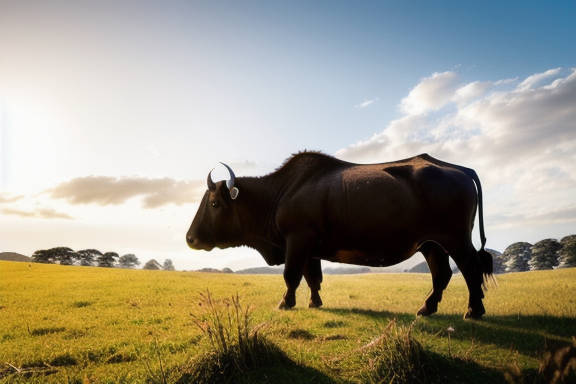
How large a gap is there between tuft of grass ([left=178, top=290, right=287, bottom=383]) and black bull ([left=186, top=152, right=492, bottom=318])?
3361mm

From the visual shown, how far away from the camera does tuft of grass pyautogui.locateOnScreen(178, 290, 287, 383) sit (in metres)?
4.43

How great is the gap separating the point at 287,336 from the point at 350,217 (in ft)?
8.78

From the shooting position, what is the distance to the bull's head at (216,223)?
9.41m

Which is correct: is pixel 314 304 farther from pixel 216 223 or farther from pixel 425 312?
pixel 216 223

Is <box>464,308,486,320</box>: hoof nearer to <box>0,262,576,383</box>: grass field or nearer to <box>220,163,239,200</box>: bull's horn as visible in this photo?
<box>0,262,576,383</box>: grass field

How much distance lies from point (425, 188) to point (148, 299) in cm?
858

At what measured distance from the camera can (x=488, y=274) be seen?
7.41 metres

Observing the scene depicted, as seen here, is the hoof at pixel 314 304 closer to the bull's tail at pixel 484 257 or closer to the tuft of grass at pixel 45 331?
the bull's tail at pixel 484 257

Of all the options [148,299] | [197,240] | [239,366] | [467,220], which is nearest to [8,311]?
[148,299]

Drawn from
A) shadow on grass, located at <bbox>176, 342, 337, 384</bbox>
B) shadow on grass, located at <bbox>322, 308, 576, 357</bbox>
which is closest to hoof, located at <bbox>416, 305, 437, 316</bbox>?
shadow on grass, located at <bbox>322, 308, 576, 357</bbox>

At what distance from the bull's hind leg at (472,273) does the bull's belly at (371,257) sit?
2.90 ft

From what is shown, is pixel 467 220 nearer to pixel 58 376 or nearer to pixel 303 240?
pixel 303 240

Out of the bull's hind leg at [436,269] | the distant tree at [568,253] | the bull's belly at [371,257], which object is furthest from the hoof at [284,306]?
the distant tree at [568,253]

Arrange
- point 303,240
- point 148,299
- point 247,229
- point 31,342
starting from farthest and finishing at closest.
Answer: point 148,299
point 247,229
point 303,240
point 31,342
